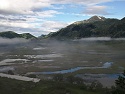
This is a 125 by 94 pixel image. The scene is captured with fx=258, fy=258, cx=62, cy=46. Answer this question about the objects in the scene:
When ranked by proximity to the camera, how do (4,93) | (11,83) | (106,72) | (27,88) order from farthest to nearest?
(106,72) < (11,83) < (27,88) < (4,93)

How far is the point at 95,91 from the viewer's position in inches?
4577

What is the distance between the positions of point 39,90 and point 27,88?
251 inches

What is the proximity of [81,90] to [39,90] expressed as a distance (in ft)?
63.3

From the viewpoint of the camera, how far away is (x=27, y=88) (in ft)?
397

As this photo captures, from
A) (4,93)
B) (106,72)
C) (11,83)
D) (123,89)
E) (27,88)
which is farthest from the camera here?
(106,72)

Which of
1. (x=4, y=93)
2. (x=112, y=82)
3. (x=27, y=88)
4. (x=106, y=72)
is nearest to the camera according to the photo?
(x=4, y=93)

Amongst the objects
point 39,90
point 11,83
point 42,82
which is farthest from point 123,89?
point 11,83

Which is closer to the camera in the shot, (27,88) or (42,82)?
(27,88)

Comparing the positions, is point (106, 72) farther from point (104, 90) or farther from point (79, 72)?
point (104, 90)

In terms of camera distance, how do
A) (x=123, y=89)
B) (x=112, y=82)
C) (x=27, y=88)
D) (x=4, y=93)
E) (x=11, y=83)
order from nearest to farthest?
(x=123, y=89)
(x=4, y=93)
(x=27, y=88)
(x=11, y=83)
(x=112, y=82)

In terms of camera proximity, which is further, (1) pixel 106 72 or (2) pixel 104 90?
(1) pixel 106 72

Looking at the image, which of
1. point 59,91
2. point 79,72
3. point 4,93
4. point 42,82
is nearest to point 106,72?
point 79,72

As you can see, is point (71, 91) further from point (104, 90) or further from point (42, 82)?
point (42, 82)

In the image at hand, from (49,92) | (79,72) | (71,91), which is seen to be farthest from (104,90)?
(79,72)
